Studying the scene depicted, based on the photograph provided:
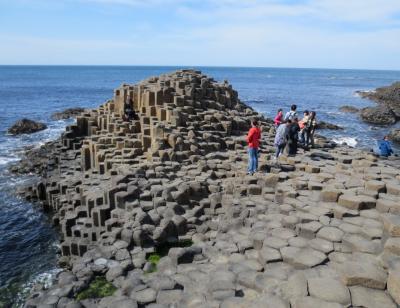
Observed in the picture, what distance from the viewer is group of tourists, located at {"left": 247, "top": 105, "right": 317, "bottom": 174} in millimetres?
12781

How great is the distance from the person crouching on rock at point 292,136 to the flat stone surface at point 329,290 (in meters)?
8.65

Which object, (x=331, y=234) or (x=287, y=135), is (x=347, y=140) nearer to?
(x=287, y=135)

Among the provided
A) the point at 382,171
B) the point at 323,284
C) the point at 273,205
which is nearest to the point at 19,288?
the point at 273,205

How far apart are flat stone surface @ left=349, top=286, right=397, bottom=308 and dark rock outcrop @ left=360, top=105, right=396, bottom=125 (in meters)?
37.5

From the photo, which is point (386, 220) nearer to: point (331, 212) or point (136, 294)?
point (331, 212)

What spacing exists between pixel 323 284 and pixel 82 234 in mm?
7796

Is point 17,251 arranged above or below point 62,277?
below

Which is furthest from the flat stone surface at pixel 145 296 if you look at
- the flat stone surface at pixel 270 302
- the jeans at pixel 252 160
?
the jeans at pixel 252 160

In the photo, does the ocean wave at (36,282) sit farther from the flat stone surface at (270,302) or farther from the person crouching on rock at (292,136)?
the person crouching on rock at (292,136)

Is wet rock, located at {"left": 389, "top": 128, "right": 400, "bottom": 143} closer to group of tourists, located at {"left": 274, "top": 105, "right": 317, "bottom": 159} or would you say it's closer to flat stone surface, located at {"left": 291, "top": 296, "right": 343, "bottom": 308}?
group of tourists, located at {"left": 274, "top": 105, "right": 317, "bottom": 159}

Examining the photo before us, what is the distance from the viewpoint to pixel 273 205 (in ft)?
35.4

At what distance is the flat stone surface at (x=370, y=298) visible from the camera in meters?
5.99

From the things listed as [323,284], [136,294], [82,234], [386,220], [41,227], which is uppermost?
[386,220]

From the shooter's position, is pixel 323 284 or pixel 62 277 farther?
pixel 62 277
